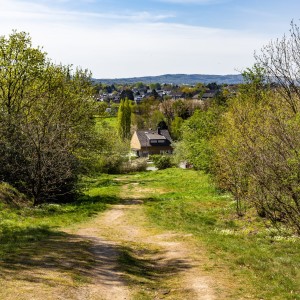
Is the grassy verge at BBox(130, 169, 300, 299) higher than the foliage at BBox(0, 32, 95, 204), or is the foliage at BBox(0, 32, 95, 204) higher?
the foliage at BBox(0, 32, 95, 204)

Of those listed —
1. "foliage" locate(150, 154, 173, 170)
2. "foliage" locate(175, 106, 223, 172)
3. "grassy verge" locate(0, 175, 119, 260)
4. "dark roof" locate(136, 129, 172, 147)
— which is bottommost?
"foliage" locate(150, 154, 173, 170)

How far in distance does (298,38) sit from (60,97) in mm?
19952

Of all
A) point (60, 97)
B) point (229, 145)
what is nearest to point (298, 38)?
point (229, 145)

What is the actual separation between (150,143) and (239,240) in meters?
85.8

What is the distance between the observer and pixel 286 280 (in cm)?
1364

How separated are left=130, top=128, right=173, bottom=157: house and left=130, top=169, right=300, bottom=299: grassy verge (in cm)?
6873

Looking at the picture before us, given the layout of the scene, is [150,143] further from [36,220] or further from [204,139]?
[36,220]

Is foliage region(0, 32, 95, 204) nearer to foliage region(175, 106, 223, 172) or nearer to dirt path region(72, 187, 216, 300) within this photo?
dirt path region(72, 187, 216, 300)

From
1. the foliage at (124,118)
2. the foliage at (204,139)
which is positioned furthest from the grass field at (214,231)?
the foliage at (124,118)

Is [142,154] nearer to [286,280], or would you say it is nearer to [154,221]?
[154,221]

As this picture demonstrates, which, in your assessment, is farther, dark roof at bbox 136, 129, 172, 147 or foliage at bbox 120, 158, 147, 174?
dark roof at bbox 136, 129, 172, 147

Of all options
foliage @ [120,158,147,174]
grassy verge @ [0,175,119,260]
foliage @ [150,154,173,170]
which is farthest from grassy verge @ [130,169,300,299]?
foliage @ [150,154,173,170]

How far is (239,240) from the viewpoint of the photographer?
19688 mm

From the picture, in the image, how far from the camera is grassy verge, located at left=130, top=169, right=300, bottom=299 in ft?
44.4
